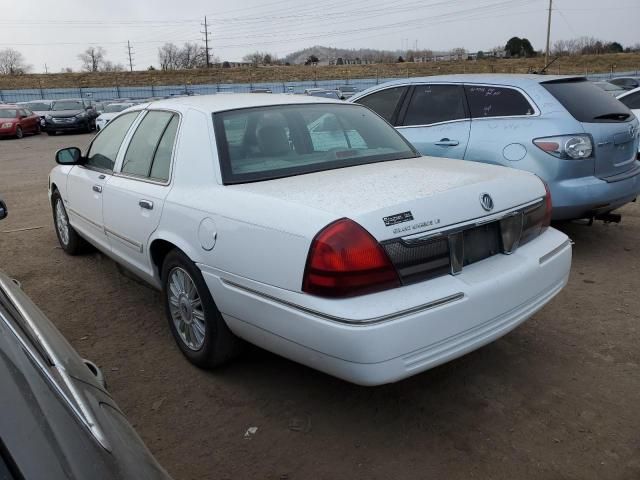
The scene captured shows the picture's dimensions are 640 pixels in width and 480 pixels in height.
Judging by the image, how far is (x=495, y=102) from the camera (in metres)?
5.55

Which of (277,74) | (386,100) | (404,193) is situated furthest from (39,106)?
(277,74)

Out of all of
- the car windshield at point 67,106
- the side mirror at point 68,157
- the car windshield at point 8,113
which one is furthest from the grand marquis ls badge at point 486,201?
the car windshield at point 67,106

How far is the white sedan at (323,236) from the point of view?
242 cm

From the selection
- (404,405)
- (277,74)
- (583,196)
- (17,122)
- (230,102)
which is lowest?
(404,405)

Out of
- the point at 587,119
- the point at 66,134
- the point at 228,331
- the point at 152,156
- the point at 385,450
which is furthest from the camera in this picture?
the point at 66,134

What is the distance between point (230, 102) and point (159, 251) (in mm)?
1083

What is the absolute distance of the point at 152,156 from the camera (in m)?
3.74

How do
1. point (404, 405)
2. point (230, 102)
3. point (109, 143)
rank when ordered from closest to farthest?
point (404, 405) < point (230, 102) < point (109, 143)

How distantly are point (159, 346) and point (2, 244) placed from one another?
12.1 ft

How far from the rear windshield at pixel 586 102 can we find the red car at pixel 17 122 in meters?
22.8

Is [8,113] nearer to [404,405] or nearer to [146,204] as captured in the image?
[146,204]

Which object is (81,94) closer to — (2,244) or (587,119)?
(2,244)

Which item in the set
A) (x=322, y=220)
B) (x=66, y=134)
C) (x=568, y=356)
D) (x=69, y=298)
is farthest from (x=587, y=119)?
(x=66, y=134)

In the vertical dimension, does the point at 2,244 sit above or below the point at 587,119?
below
